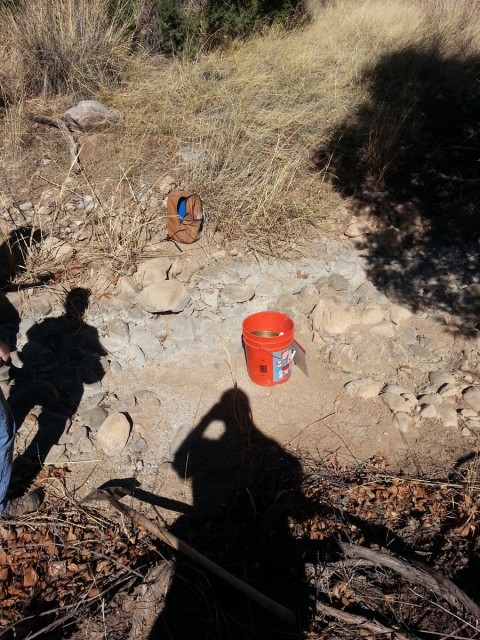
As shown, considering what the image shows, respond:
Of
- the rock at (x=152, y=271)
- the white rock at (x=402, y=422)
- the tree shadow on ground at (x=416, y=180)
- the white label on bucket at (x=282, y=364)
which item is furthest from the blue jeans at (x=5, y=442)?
the tree shadow on ground at (x=416, y=180)

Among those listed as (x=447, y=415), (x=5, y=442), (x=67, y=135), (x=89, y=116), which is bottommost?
(x=447, y=415)

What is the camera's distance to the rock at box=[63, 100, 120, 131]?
5434 mm

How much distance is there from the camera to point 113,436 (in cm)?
332

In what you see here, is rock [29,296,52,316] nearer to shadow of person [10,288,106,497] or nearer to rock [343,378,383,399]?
shadow of person [10,288,106,497]

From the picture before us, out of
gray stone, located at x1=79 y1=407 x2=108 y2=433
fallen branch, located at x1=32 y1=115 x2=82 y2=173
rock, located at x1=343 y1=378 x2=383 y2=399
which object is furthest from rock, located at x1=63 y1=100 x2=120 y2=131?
rock, located at x1=343 y1=378 x2=383 y2=399

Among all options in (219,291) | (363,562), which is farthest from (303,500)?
(219,291)

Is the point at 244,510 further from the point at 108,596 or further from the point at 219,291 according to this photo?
the point at 219,291

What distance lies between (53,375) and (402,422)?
2.47m

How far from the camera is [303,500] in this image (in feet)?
9.71

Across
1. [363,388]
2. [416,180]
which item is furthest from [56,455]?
[416,180]

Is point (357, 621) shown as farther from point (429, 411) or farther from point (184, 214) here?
point (184, 214)

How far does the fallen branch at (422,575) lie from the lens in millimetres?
2295

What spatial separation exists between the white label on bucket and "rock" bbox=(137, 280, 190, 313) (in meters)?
0.99

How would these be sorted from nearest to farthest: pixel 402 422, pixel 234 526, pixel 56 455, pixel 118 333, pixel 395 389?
pixel 234 526
pixel 56 455
pixel 402 422
pixel 395 389
pixel 118 333
